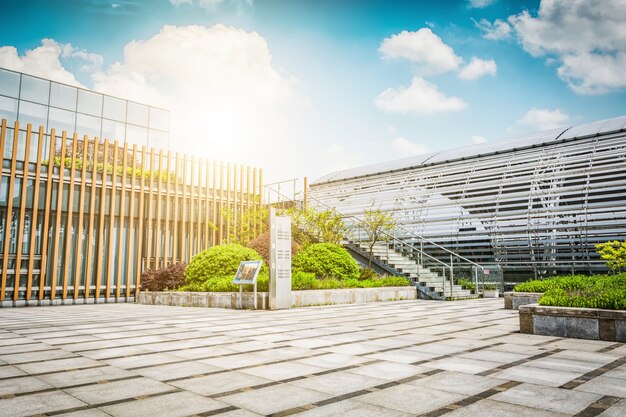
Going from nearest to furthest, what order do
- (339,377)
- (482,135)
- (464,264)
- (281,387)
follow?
(281,387) < (339,377) < (464,264) < (482,135)

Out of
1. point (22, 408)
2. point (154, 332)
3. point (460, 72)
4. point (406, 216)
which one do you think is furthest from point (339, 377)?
point (406, 216)

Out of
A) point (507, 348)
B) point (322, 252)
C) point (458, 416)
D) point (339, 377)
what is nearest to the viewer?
point (458, 416)

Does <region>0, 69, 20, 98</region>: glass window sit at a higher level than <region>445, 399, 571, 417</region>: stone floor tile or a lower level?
higher

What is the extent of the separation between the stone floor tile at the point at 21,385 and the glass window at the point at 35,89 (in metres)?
25.5

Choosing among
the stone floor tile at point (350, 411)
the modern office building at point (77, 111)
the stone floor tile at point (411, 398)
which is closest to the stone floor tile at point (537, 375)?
the stone floor tile at point (411, 398)

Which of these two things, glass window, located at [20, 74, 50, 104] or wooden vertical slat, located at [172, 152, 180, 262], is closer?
wooden vertical slat, located at [172, 152, 180, 262]

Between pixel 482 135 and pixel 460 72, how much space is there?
1270cm

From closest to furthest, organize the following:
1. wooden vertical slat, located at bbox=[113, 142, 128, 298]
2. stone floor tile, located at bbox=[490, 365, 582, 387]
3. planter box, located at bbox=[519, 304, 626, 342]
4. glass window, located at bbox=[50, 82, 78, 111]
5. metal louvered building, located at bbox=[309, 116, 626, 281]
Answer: stone floor tile, located at bbox=[490, 365, 582, 387] → planter box, located at bbox=[519, 304, 626, 342] → wooden vertical slat, located at bbox=[113, 142, 128, 298] → metal louvered building, located at bbox=[309, 116, 626, 281] → glass window, located at bbox=[50, 82, 78, 111]

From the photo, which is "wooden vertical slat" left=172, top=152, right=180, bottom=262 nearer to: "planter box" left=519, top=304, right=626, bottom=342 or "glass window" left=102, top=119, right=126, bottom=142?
"glass window" left=102, top=119, right=126, bottom=142

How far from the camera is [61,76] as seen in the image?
25844mm

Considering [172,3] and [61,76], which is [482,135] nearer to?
[172,3]

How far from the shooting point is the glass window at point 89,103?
26641 mm

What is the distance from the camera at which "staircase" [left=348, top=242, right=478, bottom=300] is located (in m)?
16.7

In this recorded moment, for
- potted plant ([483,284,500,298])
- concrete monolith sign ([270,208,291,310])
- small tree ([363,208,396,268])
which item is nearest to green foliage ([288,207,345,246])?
small tree ([363,208,396,268])
